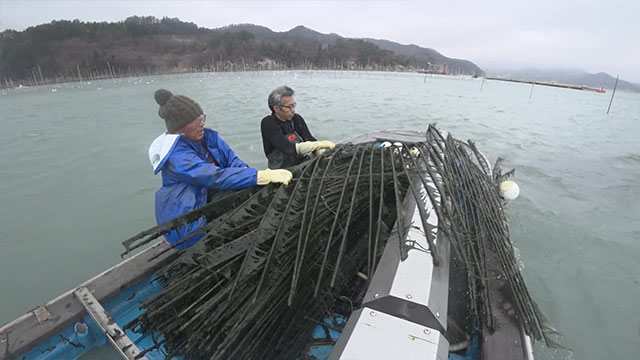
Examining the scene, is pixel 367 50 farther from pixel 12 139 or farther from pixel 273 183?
pixel 273 183

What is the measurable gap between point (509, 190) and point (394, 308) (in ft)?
10.7

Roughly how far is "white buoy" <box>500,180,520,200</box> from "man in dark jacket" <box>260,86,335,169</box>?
7.38 ft

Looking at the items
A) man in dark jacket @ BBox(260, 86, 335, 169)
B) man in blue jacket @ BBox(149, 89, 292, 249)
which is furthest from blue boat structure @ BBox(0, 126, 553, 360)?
man in dark jacket @ BBox(260, 86, 335, 169)

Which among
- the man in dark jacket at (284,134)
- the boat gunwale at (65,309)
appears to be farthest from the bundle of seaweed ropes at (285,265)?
the man in dark jacket at (284,134)

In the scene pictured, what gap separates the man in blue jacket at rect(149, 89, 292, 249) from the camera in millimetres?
2152

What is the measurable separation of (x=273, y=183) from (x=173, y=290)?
3.57 ft

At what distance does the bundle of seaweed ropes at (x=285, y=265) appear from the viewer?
4.81ft

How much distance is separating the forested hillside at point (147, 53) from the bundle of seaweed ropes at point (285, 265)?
226ft

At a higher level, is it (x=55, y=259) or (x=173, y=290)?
Result: (x=173, y=290)

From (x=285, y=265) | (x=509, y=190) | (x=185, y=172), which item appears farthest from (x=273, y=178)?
(x=509, y=190)

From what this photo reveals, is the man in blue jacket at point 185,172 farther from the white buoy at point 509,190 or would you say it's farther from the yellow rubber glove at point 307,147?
the white buoy at point 509,190

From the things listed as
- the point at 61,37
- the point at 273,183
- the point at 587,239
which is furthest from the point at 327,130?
the point at 61,37

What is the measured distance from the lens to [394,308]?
45.9 inches

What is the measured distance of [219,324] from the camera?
1.48 meters
